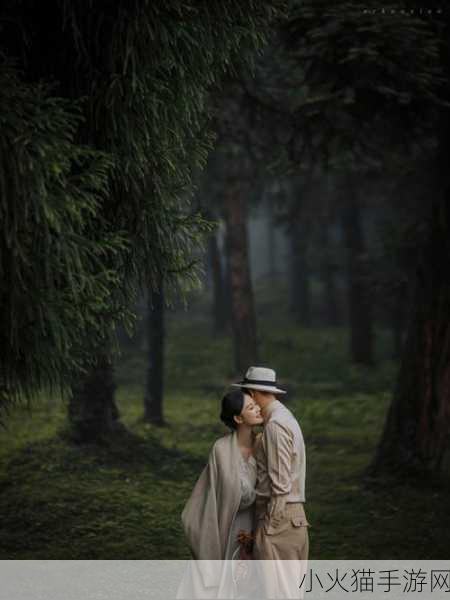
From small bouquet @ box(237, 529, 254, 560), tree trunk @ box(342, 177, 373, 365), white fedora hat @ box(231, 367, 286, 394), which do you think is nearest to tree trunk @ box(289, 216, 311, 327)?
tree trunk @ box(342, 177, 373, 365)

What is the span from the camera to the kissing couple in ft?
21.6

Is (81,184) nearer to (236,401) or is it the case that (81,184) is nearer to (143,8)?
(143,8)

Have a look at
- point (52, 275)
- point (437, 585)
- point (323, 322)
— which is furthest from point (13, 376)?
point (323, 322)

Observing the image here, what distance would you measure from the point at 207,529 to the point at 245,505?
349mm

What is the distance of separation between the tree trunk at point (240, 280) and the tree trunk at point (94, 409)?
306 inches

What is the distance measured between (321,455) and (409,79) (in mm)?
7423

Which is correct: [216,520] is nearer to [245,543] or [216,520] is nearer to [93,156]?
[245,543]

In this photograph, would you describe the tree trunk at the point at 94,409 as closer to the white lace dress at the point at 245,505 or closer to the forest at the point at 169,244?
the forest at the point at 169,244

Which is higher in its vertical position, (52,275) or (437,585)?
(52,275)

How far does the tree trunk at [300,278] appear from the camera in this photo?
32.7 m

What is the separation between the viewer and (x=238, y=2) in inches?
313

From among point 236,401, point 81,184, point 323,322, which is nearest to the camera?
point 236,401

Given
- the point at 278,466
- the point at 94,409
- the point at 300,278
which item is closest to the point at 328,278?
the point at 300,278

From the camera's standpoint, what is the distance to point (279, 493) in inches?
255
